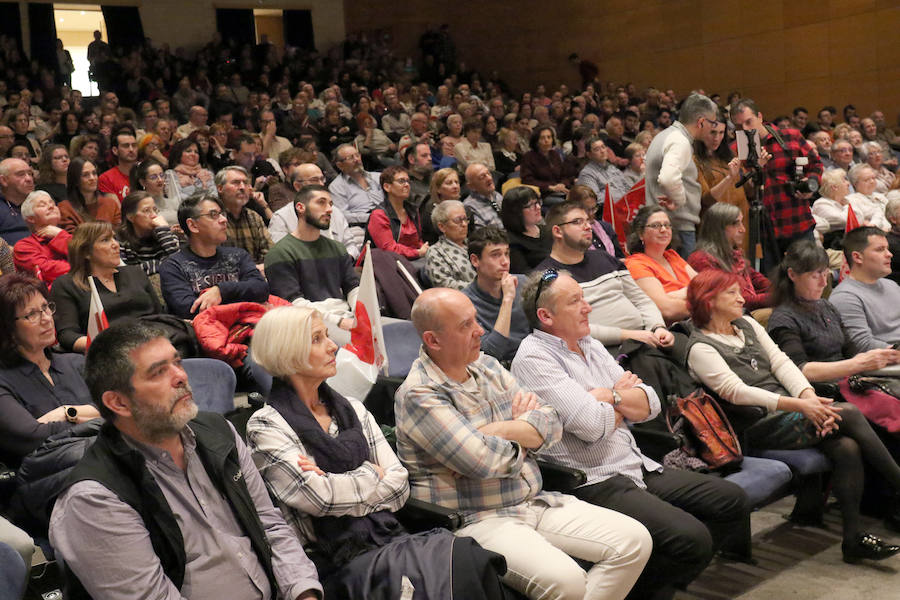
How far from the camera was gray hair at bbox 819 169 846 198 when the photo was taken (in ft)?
19.7

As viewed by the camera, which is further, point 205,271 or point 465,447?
point 205,271

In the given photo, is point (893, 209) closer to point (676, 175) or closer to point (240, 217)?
point (676, 175)

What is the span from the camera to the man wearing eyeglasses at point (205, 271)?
3.60m

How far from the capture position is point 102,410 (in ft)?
6.24

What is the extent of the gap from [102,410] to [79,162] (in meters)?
3.16

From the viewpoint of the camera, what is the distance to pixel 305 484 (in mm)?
2068

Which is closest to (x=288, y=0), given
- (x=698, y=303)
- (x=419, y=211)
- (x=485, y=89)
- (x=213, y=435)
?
(x=485, y=89)

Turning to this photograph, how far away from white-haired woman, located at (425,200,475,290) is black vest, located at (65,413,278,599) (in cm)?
225

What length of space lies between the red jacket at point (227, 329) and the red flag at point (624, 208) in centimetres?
222

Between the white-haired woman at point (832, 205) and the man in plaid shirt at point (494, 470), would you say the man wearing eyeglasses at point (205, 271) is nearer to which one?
the man in plaid shirt at point (494, 470)

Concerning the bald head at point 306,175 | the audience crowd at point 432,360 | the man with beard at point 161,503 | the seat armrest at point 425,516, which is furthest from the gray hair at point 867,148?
the man with beard at point 161,503

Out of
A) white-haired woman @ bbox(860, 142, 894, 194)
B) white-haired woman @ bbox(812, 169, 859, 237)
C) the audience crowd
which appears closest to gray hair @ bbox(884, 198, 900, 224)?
the audience crowd

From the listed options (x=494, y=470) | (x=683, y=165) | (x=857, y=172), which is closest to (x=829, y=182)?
(x=857, y=172)

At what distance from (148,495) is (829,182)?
210 inches
